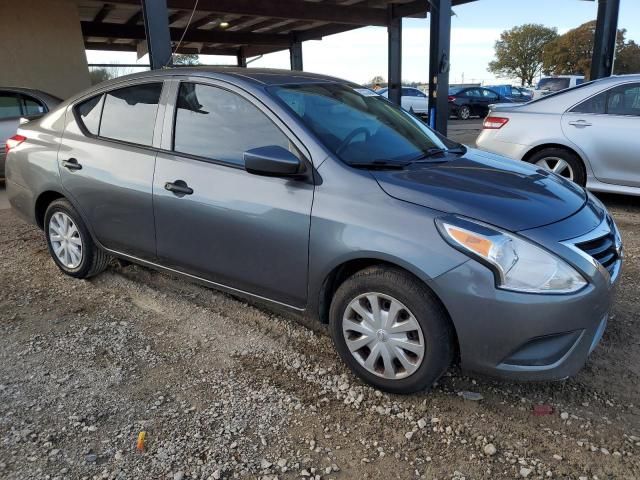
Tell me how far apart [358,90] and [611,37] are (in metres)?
8.48

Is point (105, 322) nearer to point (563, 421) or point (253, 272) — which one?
point (253, 272)

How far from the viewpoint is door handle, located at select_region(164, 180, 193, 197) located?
3143 mm

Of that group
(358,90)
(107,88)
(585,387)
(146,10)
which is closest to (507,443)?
(585,387)

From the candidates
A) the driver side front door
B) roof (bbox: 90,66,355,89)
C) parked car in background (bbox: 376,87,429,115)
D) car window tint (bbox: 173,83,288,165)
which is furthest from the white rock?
parked car in background (bbox: 376,87,429,115)

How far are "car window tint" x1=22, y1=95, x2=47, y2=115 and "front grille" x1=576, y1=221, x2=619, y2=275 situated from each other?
A: 802cm

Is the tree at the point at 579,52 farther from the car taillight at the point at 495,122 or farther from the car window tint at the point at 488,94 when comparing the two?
the car taillight at the point at 495,122

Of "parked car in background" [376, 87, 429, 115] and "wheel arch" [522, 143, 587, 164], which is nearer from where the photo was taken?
"wheel arch" [522, 143, 587, 164]

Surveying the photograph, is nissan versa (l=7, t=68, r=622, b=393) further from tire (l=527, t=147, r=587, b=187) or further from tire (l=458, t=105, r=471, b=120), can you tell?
tire (l=458, t=105, r=471, b=120)

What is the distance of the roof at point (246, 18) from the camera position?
11.5 m

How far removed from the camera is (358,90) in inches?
142

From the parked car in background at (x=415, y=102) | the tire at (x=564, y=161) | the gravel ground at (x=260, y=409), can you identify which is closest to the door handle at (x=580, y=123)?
the tire at (x=564, y=161)

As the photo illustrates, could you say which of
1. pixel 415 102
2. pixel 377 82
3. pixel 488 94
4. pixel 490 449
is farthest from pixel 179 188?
pixel 377 82

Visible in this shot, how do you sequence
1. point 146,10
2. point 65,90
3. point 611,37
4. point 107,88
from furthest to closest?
point 65,90
point 611,37
point 146,10
point 107,88

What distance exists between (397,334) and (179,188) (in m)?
1.59
